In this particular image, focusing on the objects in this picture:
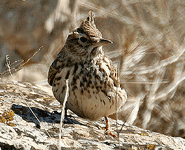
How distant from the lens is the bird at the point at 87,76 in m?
3.49

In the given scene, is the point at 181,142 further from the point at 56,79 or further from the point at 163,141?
the point at 56,79

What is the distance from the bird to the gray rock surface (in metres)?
0.29

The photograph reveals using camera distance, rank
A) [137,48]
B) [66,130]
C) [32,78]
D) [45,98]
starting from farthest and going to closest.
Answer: [137,48], [32,78], [45,98], [66,130]

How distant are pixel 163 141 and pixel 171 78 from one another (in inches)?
104

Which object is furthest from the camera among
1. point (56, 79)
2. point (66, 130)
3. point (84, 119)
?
point (84, 119)

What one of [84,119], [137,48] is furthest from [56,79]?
[137,48]

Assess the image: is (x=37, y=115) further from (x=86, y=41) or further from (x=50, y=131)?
(x=86, y=41)

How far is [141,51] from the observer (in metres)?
6.05

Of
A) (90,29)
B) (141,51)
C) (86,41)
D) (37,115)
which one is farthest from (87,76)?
(141,51)

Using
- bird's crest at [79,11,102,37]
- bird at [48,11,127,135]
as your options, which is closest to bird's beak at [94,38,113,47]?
bird at [48,11,127,135]

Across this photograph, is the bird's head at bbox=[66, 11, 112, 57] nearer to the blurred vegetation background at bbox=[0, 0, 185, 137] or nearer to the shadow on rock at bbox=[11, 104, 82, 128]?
the shadow on rock at bbox=[11, 104, 82, 128]

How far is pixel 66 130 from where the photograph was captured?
342 cm

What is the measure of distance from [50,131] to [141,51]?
10.9 ft

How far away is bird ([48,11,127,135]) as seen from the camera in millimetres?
3488
